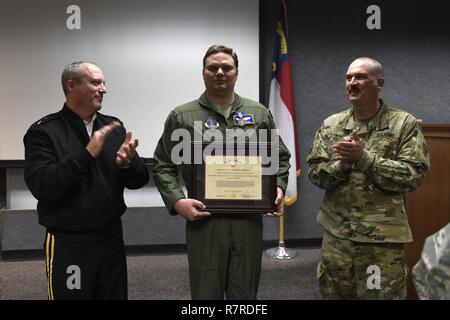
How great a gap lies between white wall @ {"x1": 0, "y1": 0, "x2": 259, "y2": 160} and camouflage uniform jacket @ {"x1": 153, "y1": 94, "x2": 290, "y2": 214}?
65.8 inches

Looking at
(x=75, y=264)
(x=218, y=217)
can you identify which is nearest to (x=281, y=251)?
(x=218, y=217)

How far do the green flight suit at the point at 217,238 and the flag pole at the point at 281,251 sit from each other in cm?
172

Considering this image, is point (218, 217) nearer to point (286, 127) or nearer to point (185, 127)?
point (185, 127)

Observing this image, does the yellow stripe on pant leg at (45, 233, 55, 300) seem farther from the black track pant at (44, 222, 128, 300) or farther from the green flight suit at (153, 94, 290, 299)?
the green flight suit at (153, 94, 290, 299)

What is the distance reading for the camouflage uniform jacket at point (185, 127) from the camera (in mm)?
1484

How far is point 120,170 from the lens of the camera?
1490 mm

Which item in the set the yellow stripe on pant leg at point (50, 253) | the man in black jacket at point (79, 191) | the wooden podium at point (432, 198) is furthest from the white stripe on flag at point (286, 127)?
the yellow stripe on pant leg at point (50, 253)

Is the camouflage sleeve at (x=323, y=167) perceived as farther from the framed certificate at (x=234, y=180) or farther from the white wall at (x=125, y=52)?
the white wall at (x=125, y=52)

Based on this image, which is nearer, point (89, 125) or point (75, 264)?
point (75, 264)

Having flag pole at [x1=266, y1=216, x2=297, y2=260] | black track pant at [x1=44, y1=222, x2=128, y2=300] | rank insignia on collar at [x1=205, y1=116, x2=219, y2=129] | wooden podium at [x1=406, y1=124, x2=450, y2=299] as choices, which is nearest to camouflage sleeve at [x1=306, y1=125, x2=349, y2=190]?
rank insignia on collar at [x1=205, y1=116, x2=219, y2=129]

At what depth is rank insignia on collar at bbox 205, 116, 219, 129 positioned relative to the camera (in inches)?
58.2

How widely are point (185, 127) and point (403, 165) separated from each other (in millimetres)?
867

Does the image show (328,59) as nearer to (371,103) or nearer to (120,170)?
(371,103)

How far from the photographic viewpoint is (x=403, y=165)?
143 centimetres
